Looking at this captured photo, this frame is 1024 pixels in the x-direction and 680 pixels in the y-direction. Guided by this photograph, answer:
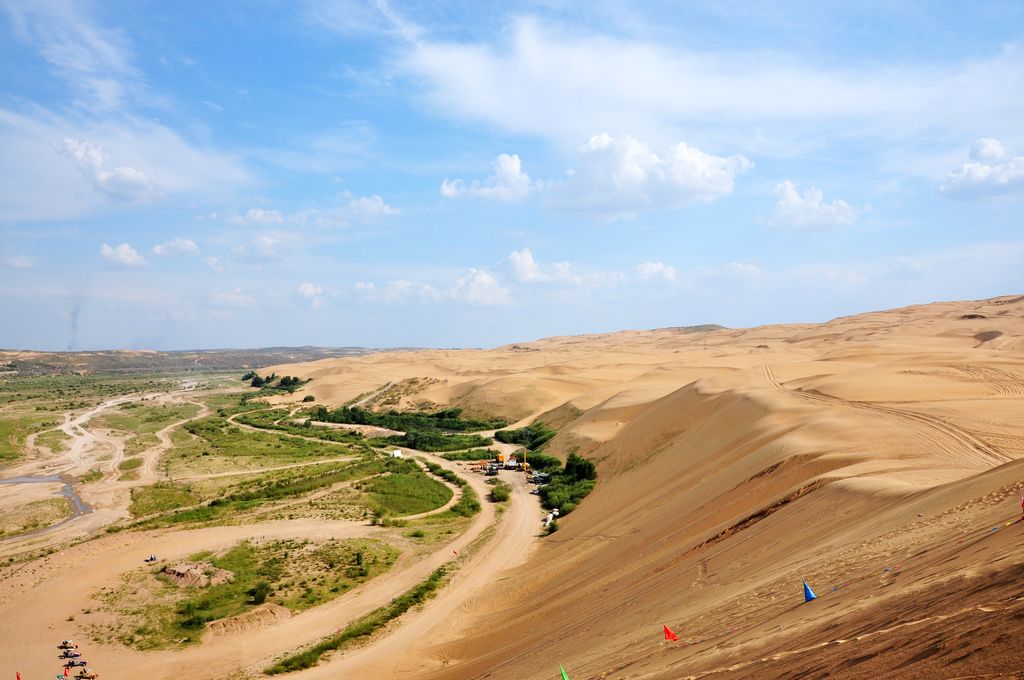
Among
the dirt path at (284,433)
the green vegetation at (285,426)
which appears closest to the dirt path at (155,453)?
the dirt path at (284,433)

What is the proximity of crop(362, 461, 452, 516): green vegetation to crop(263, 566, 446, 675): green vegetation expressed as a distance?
11794 millimetres

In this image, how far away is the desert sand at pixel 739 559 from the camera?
7910mm

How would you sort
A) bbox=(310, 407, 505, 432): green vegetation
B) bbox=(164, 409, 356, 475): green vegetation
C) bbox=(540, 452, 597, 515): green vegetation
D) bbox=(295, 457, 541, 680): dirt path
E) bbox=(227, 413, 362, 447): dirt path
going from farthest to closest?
bbox=(310, 407, 505, 432): green vegetation → bbox=(227, 413, 362, 447): dirt path → bbox=(164, 409, 356, 475): green vegetation → bbox=(540, 452, 597, 515): green vegetation → bbox=(295, 457, 541, 680): dirt path

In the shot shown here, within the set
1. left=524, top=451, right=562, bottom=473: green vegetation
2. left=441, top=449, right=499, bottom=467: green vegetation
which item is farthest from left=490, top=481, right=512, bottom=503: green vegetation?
left=441, top=449, right=499, bottom=467: green vegetation

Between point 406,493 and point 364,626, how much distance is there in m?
19.1

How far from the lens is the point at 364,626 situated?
20797 mm

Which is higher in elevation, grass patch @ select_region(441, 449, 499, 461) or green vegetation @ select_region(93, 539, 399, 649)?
grass patch @ select_region(441, 449, 499, 461)

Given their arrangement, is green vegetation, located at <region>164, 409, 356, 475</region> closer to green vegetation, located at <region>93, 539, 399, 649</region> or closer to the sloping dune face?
green vegetation, located at <region>93, 539, 399, 649</region>

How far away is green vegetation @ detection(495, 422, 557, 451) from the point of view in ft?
186

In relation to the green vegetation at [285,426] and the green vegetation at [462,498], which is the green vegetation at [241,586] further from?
the green vegetation at [285,426]

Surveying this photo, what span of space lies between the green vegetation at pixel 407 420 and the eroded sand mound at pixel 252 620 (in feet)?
153

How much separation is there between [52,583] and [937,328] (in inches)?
4289

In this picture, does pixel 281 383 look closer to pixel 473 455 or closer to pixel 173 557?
pixel 473 455

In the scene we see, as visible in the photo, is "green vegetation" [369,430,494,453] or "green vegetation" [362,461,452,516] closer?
"green vegetation" [362,461,452,516]
